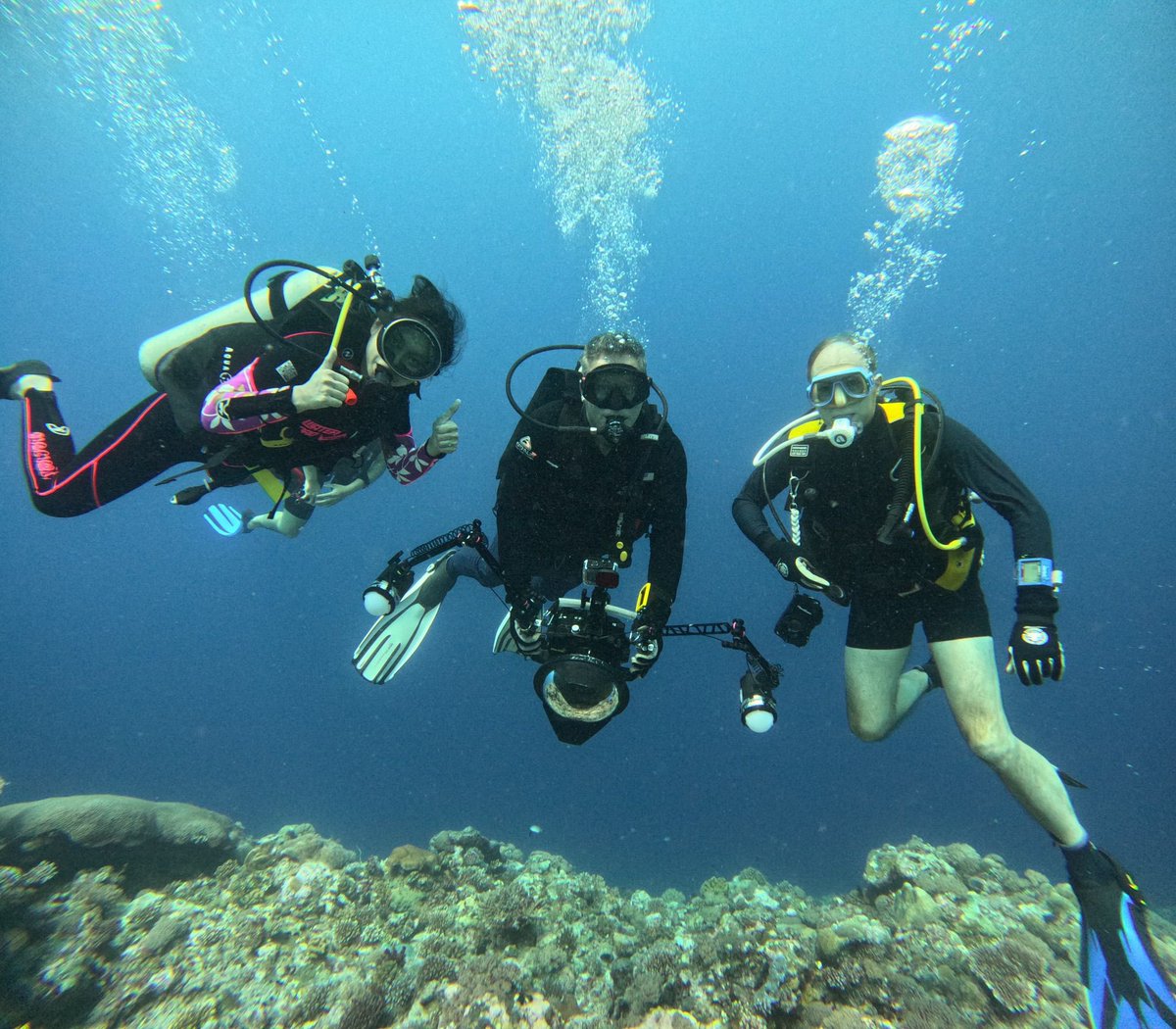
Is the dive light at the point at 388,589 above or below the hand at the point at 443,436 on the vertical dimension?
below

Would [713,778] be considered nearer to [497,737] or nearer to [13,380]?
[497,737]

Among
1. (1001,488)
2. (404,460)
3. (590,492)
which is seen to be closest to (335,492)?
(404,460)

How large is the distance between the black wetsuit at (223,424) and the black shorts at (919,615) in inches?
169

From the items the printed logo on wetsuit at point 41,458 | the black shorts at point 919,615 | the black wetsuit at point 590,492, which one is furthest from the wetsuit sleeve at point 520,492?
the printed logo on wetsuit at point 41,458

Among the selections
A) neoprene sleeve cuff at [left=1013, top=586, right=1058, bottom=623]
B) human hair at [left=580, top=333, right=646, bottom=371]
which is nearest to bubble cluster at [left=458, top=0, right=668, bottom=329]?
human hair at [left=580, top=333, right=646, bottom=371]

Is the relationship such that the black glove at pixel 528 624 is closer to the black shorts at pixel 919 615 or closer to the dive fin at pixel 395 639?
the dive fin at pixel 395 639

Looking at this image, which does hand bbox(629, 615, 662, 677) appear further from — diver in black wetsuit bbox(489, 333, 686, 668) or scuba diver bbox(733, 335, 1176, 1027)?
scuba diver bbox(733, 335, 1176, 1027)

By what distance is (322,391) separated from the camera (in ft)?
12.0

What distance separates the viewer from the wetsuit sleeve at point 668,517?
4.47 m

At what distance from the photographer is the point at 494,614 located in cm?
3036

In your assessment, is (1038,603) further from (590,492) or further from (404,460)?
(404,460)

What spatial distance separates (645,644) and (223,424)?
135 inches

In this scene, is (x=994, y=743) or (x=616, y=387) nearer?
(x=994, y=743)

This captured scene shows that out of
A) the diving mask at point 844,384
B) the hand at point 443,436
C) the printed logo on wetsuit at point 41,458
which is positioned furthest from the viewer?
the hand at point 443,436
